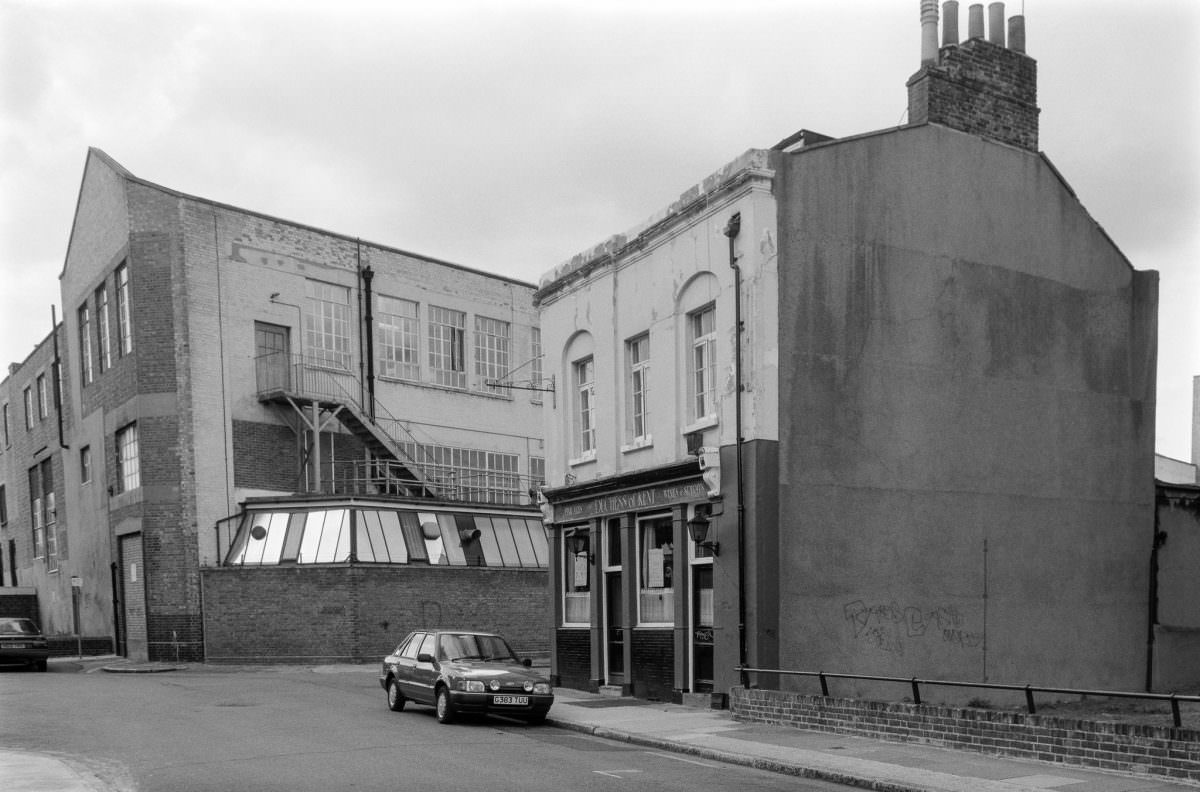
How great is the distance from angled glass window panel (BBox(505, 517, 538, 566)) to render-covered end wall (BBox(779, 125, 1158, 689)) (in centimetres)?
1853

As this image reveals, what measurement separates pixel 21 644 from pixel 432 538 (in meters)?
10.9

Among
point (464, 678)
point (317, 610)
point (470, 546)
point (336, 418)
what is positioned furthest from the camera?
point (336, 418)

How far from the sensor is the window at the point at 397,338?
38.4 meters

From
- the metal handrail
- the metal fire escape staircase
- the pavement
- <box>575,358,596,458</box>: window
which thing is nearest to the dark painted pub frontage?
<box>575,358,596,458</box>: window

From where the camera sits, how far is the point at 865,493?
18.4m

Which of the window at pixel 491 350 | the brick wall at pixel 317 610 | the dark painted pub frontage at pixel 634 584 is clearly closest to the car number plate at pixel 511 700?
the dark painted pub frontage at pixel 634 584

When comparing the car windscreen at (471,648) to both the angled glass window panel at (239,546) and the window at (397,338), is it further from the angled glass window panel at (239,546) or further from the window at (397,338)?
the window at (397,338)

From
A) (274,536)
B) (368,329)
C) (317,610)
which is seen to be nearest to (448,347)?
(368,329)

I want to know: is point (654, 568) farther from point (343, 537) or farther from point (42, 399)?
point (42, 399)

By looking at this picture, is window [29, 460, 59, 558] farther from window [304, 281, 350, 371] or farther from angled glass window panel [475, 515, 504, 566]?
angled glass window panel [475, 515, 504, 566]

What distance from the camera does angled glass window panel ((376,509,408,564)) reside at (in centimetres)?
3238

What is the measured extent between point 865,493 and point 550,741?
6.50m

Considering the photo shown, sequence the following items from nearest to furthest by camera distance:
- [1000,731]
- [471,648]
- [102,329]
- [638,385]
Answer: [1000,731], [471,648], [638,385], [102,329]

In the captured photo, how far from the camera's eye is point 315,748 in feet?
46.3
